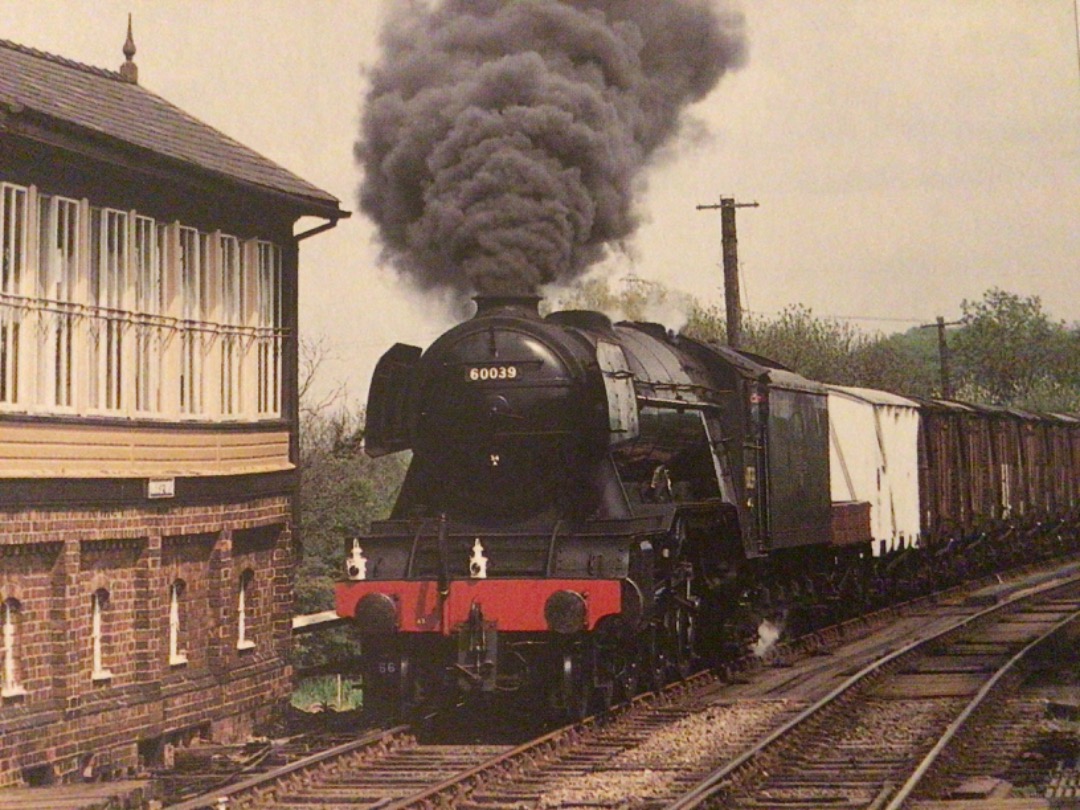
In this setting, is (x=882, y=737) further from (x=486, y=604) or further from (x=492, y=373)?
(x=492, y=373)

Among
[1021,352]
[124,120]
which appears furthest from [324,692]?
[1021,352]

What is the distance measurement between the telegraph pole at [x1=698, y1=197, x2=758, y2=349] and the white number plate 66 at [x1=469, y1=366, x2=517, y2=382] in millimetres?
12851

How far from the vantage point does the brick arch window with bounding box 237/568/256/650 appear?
13984 millimetres

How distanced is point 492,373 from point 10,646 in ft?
12.5

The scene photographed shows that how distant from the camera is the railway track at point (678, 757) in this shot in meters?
9.66

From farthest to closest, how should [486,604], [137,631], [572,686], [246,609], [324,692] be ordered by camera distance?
1. [324,692]
2. [246,609]
3. [137,631]
4. [572,686]
5. [486,604]

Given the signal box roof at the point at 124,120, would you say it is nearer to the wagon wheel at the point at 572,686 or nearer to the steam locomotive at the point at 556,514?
the steam locomotive at the point at 556,514

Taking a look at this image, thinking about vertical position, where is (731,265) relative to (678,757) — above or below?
above

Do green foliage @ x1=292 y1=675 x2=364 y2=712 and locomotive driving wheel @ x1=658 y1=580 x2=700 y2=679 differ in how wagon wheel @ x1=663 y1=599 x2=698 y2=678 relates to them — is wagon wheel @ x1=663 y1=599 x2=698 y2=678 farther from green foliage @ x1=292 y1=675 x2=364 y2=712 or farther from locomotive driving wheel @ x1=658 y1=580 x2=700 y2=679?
green foliage @ x1=292 y1=675 x2=364 y2=712

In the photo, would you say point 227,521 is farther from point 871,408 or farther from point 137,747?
point 871,408

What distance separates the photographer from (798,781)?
10.2m

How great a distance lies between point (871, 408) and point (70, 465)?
13.3 m

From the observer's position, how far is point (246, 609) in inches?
557

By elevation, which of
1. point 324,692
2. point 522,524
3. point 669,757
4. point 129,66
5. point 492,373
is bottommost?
point 324,692
